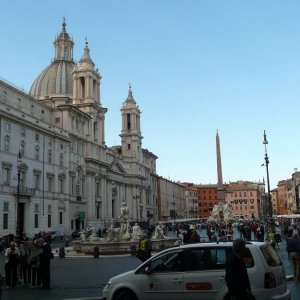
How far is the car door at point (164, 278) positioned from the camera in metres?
8.91

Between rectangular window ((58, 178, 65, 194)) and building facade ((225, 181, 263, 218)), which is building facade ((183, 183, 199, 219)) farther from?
rectangular window ((58, 178, 65, 194))

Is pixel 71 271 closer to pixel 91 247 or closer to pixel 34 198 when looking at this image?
pixel 91 247

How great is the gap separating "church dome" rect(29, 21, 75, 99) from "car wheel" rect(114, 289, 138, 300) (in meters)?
66.3

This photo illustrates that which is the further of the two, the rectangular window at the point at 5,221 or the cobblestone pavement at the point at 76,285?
the rectangular window at the point at 5,221

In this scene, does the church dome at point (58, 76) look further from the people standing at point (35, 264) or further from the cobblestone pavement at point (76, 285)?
the people standing at point (35, 264)

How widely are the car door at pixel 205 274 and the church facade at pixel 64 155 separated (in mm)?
27905

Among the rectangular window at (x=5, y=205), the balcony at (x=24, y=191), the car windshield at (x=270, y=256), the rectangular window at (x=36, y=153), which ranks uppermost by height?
the rectangular window at (x=36, y=153)

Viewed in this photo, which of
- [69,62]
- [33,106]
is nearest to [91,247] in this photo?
[33,106]

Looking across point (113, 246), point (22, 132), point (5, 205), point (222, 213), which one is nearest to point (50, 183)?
point (22, 132)

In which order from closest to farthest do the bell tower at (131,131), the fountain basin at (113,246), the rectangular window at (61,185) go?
the fountain basin at (113,246) → the rectangular window at (61,185) → the bell tower at (131,131)

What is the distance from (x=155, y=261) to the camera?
9.33 m

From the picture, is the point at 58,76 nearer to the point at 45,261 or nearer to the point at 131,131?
the point at 131,131

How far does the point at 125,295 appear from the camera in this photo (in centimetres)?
935

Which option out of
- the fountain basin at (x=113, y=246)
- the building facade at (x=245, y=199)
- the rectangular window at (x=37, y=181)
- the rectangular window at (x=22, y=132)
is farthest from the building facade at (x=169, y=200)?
the fountain basin at (x=113, y=246)
